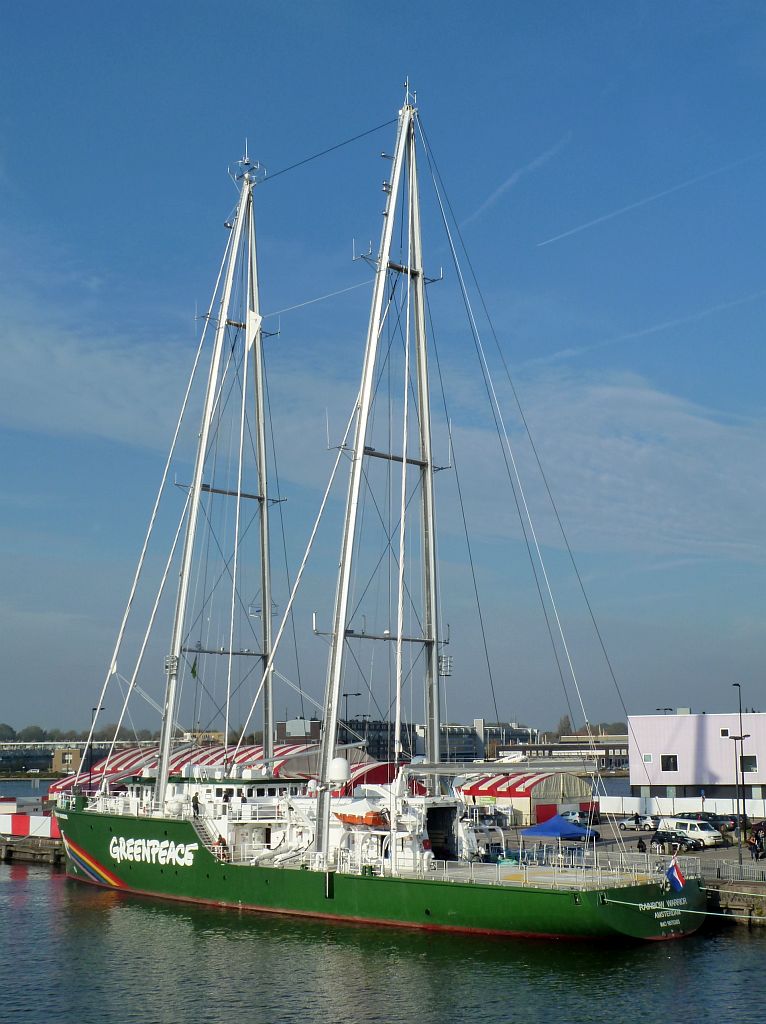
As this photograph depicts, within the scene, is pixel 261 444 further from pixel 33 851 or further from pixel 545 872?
pixel 33 851

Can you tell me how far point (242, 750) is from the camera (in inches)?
3004

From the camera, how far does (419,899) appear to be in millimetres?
33375

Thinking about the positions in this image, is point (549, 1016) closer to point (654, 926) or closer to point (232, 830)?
point (654, 926)

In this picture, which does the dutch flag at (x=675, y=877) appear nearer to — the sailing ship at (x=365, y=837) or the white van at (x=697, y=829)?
the sailing ship at (x=365, y=837)

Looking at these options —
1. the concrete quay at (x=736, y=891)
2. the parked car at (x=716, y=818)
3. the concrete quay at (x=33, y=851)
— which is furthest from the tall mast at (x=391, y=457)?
the concrete quay at (x=33, y=851)

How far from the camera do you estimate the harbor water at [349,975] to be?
26125 millimetres

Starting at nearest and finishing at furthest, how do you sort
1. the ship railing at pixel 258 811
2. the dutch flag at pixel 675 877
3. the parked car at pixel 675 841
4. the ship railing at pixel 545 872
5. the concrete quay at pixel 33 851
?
1. the ship railing at pixel 545 872
2. the dutch flag at pixel 675 877
3. the ship railing at pixel 258 811
4. the parked car at pixel 675 841
5. the concrete quay at pixel 33 851

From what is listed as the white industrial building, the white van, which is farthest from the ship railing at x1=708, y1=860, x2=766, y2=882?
the white industrial building

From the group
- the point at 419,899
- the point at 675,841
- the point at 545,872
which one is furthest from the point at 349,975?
the point at 675,841

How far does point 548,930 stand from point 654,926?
3199 mm

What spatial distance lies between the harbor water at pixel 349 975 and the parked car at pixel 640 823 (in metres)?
24.9

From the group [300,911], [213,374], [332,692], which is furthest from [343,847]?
[213,374]

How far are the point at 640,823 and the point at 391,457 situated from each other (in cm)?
3238

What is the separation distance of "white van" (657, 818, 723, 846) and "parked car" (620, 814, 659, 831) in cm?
649
